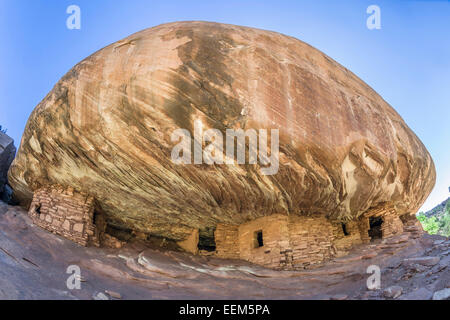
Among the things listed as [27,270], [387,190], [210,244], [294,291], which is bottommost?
[294,291]

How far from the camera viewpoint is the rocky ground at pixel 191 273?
519 cm

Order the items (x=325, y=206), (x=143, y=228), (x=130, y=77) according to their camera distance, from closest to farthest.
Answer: (x=130, y=77) < (x=325, y=206) < (x=143, y=228)

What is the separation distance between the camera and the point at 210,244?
9625 millimetres

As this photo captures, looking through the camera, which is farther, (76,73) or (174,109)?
(76,73)

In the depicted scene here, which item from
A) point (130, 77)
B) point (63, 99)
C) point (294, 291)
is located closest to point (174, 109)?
point (130, 77)

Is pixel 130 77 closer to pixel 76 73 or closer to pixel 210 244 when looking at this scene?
pixel 76 73

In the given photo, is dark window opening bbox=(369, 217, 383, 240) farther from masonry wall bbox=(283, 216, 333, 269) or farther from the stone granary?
masonry wall bbox=(283, 216, 333, 269)

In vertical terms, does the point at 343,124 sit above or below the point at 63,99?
below

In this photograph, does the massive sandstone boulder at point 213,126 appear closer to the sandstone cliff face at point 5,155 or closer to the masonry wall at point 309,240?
the masonry wall at point 309,240

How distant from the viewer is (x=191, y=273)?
6.63 meters

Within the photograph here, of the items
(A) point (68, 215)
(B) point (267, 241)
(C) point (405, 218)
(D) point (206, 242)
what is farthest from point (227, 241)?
(C) point (405, 218)

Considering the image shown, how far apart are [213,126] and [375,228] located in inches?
206

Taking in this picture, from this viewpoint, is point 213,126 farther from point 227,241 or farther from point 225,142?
point 227,241

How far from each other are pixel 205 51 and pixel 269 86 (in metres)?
1.15
